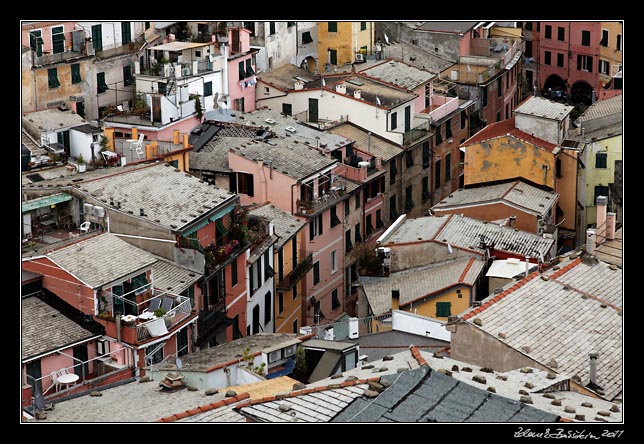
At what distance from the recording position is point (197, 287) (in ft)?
161

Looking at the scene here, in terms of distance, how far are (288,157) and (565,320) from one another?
21691mm

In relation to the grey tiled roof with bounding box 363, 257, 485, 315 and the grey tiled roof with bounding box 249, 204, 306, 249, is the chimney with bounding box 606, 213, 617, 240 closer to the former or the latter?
the grey tiled roof with bounding box 363, 257, 485, 315

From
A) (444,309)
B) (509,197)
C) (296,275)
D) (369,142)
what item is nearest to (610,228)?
(444,309)

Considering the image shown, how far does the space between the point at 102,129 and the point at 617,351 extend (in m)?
25.9

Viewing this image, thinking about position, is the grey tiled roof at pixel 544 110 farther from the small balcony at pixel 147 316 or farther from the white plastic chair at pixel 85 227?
the small balcony at pixel 147 316

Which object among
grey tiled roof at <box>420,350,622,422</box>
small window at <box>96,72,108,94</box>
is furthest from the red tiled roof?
grey tiled roof at <box>420,350,622,422</box>

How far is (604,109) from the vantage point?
220 ft

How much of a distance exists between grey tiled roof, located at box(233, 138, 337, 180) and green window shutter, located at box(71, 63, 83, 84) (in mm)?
8164

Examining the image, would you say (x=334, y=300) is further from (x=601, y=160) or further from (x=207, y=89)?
(x=601, y=160)

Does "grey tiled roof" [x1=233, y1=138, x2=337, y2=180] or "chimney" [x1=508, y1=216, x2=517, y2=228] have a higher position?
"grey tiled roof" [x1=233, y1=138, x2=337, y2=180]

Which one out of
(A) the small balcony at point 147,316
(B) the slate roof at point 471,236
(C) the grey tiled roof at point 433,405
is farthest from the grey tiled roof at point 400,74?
(C) the grey tiled roof at point 433,405

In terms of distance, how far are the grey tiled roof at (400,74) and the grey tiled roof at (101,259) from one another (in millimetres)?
26753

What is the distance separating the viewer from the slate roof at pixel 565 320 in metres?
39.1

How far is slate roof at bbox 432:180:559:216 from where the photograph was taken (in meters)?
58.6
